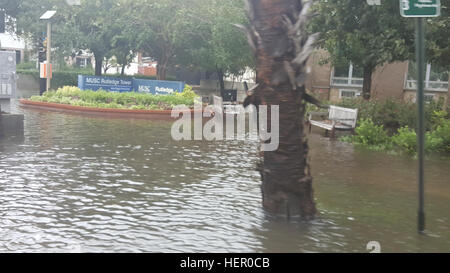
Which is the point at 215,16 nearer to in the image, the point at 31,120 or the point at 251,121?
the point at 251,121

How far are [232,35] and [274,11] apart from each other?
61.9 ft

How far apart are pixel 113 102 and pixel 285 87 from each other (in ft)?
51.6

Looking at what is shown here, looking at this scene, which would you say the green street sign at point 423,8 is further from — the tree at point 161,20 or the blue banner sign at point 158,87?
the tree at point 161,20

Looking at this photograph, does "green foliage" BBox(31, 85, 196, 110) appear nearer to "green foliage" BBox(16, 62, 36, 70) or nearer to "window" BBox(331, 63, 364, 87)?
"window" BBox(331, 63, 364, 87)

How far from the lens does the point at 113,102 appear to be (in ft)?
68.9

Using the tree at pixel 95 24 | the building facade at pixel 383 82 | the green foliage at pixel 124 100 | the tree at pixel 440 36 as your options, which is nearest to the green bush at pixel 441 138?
the tree at pixel 440 36

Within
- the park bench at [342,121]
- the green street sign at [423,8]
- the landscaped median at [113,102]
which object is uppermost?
the green street sign at [423,8]

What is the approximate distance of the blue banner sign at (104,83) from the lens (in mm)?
24406

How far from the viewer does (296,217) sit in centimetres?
657

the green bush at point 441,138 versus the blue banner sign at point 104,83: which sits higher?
→ the blue banner sign at point 104,83

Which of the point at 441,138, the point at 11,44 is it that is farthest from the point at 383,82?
the point at 11,44

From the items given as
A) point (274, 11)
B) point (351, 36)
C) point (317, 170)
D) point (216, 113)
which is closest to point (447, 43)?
point (351, 36)

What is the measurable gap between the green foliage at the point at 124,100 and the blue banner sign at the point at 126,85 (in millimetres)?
1472

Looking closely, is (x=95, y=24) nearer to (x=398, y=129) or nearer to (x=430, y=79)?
(x=430, y=79)
